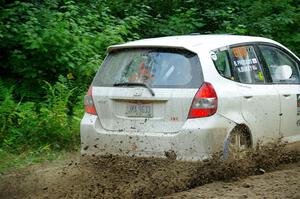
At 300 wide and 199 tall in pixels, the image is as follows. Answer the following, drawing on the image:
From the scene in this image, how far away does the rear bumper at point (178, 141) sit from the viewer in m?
6.24

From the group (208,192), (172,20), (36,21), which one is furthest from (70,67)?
(208,192)

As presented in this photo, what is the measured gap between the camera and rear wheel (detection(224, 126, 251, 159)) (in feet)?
21.5

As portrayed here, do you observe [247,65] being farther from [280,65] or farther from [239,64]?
[280,65]

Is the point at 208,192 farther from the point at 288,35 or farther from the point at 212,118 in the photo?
the point at 288,35

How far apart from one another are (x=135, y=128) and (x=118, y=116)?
268mm

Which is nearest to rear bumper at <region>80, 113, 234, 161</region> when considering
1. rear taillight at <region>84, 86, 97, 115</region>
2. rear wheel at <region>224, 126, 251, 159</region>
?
rear wheel at <region>224, 126, 251, 159</region>

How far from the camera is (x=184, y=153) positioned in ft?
20.6

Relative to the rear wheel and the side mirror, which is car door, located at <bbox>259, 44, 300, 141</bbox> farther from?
the rear wheel

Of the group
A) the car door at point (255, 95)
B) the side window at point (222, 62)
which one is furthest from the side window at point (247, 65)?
the side window at point (222, 62)

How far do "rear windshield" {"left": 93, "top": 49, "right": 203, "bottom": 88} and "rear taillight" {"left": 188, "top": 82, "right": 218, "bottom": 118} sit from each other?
123mm

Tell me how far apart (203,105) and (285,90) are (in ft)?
5.70

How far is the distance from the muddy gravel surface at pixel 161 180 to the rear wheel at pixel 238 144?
89mm

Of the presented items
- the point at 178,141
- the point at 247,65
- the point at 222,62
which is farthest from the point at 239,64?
the point at 178,141

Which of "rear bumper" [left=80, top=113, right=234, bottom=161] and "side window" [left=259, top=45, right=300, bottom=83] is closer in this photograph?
"rear bumper" [left=80, top=113, right=234, bottom=161]
